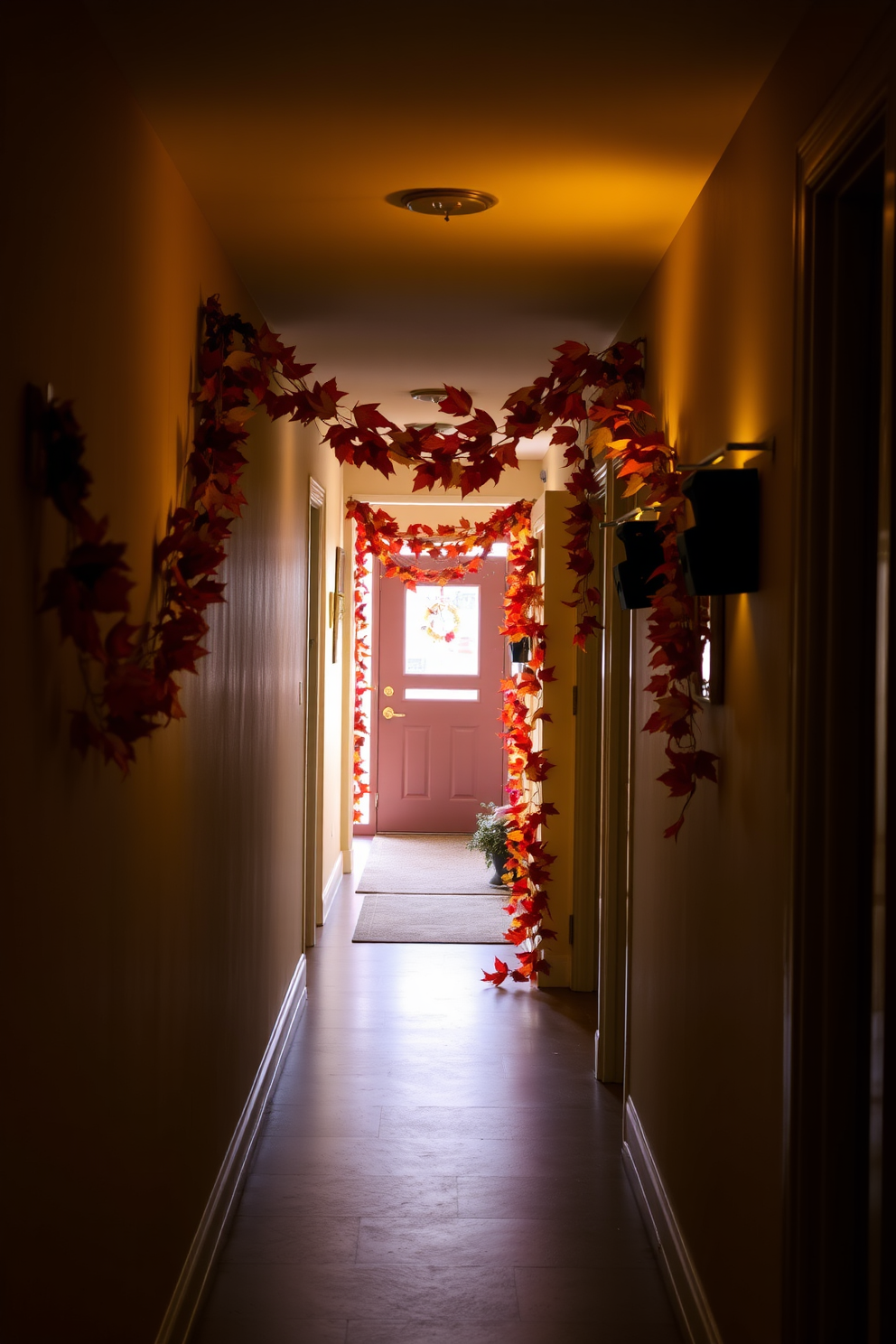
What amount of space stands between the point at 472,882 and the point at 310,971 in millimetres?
2152

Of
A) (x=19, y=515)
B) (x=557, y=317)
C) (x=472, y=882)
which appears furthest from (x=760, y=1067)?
(x=472, y=882)

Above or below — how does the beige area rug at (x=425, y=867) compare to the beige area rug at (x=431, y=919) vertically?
above

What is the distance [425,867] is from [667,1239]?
5.22 meters

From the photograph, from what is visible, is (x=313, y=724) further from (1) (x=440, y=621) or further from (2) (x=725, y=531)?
(2) (x=725, y=531)

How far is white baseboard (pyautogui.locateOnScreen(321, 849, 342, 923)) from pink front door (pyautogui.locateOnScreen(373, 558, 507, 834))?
178 centimetres

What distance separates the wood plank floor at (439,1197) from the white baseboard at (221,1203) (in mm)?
52

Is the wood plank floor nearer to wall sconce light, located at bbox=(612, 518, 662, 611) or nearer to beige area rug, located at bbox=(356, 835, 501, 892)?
wall sconce light, located at bbox=(612, 518, 662, 611)

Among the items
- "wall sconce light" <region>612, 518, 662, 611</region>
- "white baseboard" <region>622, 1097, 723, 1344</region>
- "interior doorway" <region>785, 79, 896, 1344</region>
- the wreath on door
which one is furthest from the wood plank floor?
the wreath on door

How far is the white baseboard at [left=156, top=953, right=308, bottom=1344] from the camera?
2555mm

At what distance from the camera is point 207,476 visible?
282cm

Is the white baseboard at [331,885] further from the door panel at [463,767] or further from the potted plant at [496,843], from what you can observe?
the door panel at [463,767]

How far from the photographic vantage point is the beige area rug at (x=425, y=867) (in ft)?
24.5

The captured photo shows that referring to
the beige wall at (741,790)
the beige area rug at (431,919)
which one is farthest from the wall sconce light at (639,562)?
the beige area rug at (431,919)

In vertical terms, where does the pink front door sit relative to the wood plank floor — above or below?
above
